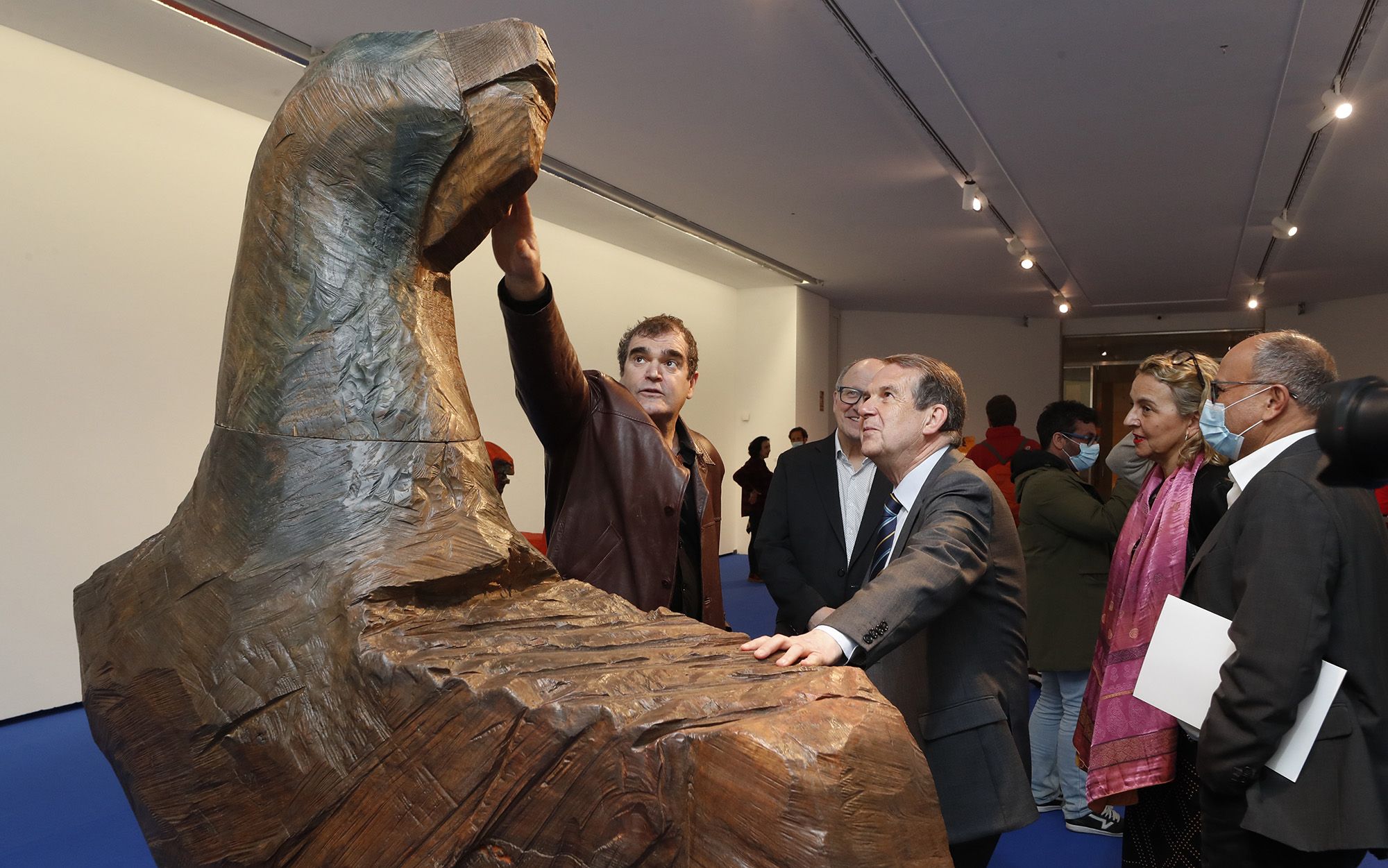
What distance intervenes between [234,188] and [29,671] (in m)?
2.59

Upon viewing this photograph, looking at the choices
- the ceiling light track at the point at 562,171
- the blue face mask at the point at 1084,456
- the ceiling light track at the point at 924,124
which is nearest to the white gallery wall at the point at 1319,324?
the ceiling light track at the point at 562,171

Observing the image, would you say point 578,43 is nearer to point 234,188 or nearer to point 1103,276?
point 234,188

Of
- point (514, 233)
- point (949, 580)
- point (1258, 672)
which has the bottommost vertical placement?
point (1258, 672)

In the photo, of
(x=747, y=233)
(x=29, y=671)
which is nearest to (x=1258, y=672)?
(x=29, y=671)

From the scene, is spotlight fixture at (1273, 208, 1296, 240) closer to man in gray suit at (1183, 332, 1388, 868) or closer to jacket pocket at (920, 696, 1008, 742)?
man in gray suit at (1183, 332, 1388, 868)

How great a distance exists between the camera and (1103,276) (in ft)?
33.0

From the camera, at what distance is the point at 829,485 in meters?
3.02

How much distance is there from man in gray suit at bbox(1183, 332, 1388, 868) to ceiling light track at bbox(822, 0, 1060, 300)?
3124mm

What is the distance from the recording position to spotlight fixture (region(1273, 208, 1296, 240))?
728 cm

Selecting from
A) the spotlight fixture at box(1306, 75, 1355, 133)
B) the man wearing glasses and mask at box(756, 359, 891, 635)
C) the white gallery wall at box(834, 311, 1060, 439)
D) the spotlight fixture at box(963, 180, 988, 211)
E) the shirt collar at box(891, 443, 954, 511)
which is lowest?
the man wearing glasses and mask at box(756, 359, 891, 635)

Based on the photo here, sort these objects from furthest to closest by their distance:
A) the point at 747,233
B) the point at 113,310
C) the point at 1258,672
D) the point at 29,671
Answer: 1. the point at 747,233
2. the point at 113,310
3. the point at 29,671
4. the point at 1258,672

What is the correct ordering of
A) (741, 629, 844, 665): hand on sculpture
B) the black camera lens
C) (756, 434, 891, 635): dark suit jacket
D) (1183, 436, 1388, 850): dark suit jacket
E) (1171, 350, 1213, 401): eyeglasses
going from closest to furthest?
the black camera lens
(741, 629, 844, 665): hand on sculpture
(1183, 436, 1388, 850): dark suit jacket
(1171, 350, 1213, 401): eyeglasses
(756, 434, 891, 635): dark suit jacket

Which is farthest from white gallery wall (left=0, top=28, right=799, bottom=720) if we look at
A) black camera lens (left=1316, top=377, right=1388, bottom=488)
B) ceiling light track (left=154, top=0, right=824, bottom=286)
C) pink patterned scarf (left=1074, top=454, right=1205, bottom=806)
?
black camera lens (left=1316, top=377, right=1388, bottom=488)

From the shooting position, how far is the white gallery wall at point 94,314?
4.12 metres
